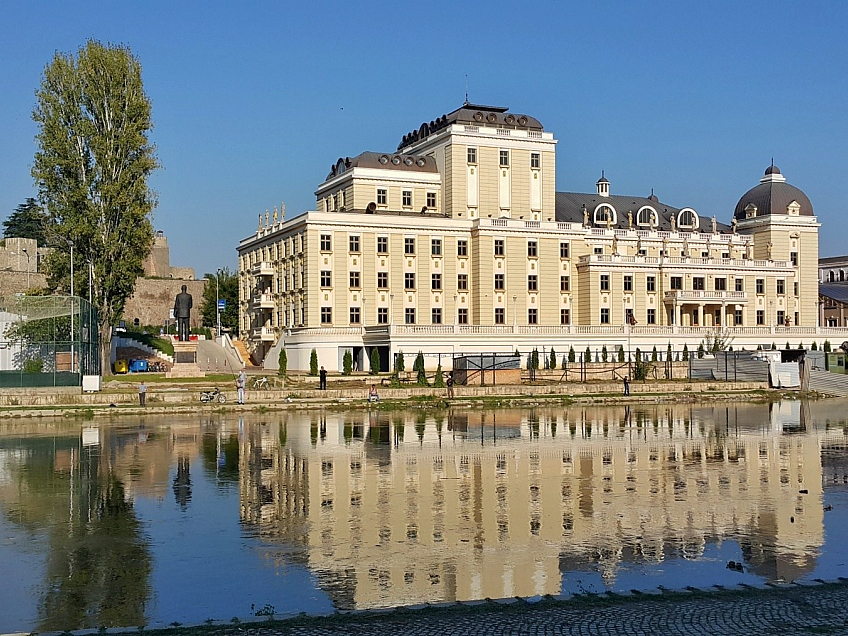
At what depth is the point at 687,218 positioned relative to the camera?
9912 cm

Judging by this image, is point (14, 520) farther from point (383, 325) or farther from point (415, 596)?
point (383, 325)

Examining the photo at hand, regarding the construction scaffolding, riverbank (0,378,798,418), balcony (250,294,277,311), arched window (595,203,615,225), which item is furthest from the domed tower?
the construction scaffolding

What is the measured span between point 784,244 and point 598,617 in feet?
307

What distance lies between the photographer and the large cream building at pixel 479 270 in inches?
3083

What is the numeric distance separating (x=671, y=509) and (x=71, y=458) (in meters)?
19.2

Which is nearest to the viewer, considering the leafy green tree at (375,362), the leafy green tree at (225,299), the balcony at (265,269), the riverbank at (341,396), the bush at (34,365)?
the riverbank at (341,396)

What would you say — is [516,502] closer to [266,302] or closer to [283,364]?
[283,364]

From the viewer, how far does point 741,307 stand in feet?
306

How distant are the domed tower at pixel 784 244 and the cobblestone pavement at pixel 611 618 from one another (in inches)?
3392

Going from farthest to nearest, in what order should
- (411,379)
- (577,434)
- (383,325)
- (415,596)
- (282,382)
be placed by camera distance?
(383,325) < (411,379) < (282,382) < (577,434) < (415,596)

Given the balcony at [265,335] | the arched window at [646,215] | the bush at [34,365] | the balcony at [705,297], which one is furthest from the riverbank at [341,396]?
the arched window at [646,215]

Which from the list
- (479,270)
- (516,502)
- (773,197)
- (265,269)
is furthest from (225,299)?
(516,502)

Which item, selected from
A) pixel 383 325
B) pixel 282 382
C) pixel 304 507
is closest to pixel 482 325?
pixel 383 325

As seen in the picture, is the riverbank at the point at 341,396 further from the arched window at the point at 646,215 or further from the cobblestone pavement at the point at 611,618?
the cobblestone pavement at the point at 611,618
